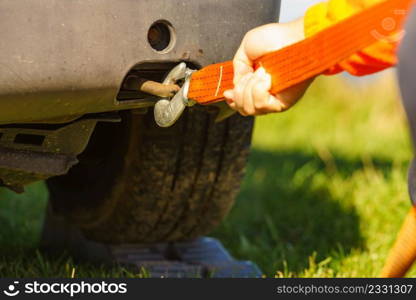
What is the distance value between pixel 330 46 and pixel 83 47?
0.58 meters

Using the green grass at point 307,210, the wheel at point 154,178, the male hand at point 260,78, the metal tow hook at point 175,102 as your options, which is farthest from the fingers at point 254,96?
the green grass at point 307,210

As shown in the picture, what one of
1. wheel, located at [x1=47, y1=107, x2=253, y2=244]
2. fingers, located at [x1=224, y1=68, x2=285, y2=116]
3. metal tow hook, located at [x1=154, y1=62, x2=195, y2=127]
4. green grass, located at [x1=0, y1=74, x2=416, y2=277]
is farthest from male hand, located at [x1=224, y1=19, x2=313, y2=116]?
green grass, located at [x1=0, y1=74, x2=416, y2=277]

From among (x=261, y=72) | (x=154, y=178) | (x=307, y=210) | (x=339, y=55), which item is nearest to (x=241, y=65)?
(x=261, y=72)

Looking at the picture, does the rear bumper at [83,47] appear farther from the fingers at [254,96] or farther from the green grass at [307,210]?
the green grass at [307,210]

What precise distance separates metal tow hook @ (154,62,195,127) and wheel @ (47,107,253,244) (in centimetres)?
43

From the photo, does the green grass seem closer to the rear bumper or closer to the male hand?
the rear bumper

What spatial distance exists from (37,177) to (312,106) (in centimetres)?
509

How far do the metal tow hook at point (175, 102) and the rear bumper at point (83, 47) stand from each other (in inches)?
1.4

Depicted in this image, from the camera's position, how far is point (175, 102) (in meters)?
2.19

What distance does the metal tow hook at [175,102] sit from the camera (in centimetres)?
216

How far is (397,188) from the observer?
4.06 metres

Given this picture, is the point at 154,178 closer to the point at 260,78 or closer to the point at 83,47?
the point at 83,47

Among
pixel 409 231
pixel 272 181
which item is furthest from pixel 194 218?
pixel 272 181

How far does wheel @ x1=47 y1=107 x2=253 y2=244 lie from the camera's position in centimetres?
283
